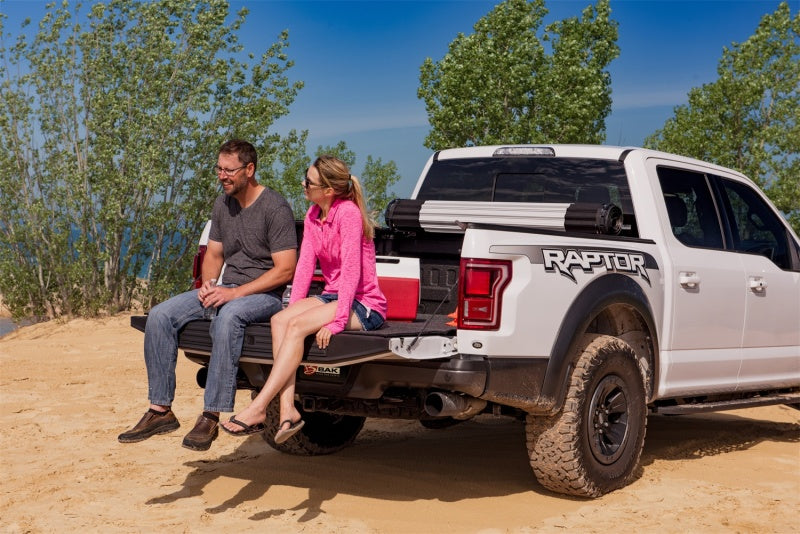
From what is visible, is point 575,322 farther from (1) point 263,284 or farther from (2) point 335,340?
(1) point 263,284

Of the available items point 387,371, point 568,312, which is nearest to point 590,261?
point 568,312

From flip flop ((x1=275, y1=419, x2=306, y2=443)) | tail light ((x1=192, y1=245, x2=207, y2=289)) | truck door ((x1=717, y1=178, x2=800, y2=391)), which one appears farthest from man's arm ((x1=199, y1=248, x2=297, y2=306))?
truck door ((x1=717, y1=178, x2=800, y2=391))

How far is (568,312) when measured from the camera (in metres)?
5.17

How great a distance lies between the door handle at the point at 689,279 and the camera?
610cm

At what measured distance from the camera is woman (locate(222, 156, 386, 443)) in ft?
16.3

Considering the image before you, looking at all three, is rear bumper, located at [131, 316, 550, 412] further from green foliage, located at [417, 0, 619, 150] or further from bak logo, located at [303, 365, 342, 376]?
green foliage, located at [417, 0, 619, 150]

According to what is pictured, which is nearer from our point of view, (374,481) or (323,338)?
(323,338)

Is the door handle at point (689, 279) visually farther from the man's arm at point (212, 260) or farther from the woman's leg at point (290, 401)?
the man's arm at point (212, 260)

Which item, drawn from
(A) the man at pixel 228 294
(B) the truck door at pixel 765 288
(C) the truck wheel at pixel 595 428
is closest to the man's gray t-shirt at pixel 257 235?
(A) the man at pixel 228 294

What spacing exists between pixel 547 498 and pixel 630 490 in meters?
0.53

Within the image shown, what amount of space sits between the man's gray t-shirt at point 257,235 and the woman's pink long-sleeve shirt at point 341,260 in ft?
0.50

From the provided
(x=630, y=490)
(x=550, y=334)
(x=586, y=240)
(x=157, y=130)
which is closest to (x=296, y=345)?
(x=550, y=334)

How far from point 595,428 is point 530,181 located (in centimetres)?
179

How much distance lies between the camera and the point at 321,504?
17.9 ft
